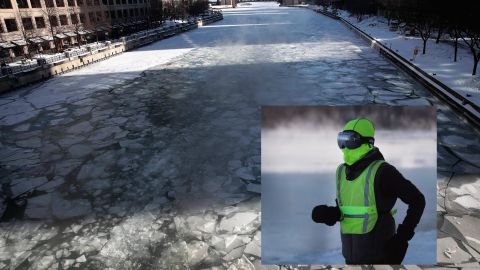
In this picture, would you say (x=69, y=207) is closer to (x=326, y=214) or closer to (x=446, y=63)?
(x=326, y=214)

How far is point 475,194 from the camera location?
227 inches

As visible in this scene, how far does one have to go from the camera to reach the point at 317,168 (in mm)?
2668

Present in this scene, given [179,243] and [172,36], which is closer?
[179,243]

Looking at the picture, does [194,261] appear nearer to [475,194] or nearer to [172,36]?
[475,194]

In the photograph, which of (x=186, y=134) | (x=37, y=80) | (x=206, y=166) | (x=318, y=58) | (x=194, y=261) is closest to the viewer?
(x=194, y=261)

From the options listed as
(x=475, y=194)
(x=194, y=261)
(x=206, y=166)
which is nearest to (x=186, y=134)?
(x=206, y=166)

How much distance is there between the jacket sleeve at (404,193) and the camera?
2.46 metres

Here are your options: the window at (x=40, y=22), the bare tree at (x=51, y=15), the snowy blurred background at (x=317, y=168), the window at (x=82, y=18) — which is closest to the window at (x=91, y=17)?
the window at (x=82, y=18)

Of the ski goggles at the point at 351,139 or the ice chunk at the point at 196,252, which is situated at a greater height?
the ski goggles at the point at 351,139

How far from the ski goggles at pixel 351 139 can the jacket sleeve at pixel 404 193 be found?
245mm

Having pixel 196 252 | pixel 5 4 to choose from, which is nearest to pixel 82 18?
pixel 5 4

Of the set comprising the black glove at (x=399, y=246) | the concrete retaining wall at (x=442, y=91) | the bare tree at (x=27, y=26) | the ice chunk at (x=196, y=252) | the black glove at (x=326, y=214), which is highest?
the bare tree at (x=27, y=26)

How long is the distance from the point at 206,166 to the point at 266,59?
44.2ft

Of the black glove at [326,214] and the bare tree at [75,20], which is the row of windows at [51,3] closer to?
the bare tree at [75,20]
